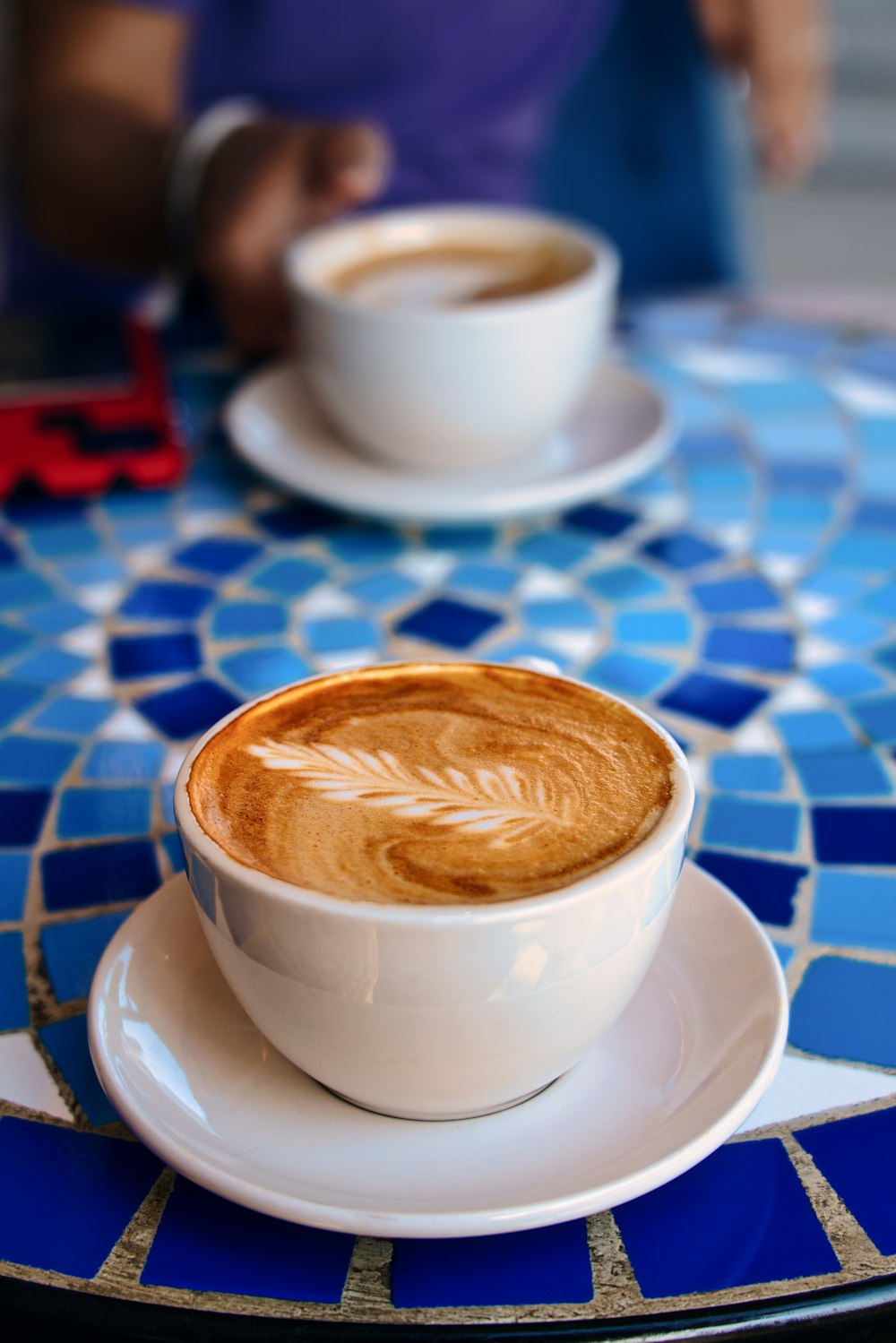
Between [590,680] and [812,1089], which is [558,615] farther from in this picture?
[812,1089]

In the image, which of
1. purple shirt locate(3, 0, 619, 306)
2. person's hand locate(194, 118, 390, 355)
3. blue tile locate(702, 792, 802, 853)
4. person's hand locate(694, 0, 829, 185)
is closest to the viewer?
blue tile locate(702, 792, 802, 853)

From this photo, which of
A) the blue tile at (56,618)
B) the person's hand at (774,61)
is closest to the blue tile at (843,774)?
the blue tile at (56,618)

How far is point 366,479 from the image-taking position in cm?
89

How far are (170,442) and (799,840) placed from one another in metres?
0.56

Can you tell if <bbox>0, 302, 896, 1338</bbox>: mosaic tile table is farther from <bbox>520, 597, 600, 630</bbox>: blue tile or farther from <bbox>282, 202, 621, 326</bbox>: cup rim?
<bbox>282, 202, 621, 326</bbox>: cup rim

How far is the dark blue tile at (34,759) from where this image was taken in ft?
2.03

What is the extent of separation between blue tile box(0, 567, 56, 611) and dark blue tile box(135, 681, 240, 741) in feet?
0.52

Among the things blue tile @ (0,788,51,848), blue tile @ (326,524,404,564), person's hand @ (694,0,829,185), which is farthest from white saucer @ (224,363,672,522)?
person's hand @ (694,0,829,185)

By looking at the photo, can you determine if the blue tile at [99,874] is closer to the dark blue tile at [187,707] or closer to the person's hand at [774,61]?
the dark blue tile at [187,707]

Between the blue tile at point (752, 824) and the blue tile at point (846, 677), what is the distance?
121mm

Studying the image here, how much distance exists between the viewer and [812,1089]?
1.45 feet

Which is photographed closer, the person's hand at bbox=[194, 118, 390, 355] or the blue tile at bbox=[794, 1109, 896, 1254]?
the blue tile at bbox=[794, 1109, 896, 1254]

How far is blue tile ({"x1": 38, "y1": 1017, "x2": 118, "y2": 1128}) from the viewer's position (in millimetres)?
434

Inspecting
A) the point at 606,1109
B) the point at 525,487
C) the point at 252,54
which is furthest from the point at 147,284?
the point at 606,1109
